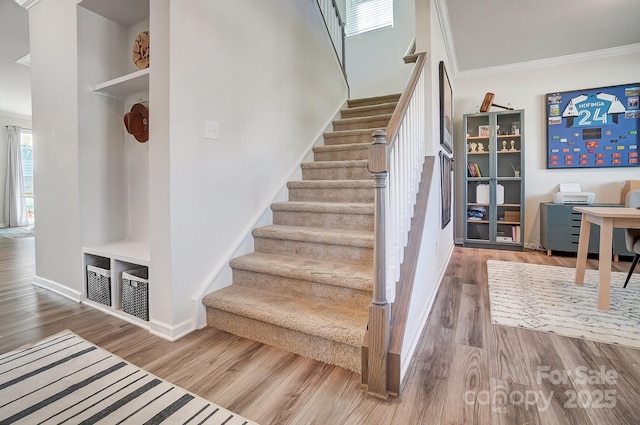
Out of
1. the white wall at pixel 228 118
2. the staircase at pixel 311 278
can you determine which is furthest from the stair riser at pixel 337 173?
the white wall at pixel 228 118

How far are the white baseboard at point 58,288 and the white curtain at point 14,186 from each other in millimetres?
5957

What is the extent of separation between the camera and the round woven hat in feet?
7.61

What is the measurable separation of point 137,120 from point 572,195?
4.91 m

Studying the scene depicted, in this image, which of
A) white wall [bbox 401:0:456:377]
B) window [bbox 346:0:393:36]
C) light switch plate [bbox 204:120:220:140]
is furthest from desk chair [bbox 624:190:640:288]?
window [bbox 346:0:393:36]

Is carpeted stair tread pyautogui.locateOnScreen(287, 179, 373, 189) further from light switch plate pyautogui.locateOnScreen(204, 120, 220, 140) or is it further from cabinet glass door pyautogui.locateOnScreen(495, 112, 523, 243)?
cabinet glass door pyautogui.locateOnScreen(495, 112, 523, 243)

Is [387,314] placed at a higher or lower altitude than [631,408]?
higher

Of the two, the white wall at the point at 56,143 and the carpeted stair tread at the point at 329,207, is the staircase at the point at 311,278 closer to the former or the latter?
the carpeted stair tread at the point at 329,207

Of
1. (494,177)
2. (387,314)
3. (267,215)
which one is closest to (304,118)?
(267,215)

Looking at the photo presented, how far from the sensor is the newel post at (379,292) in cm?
124

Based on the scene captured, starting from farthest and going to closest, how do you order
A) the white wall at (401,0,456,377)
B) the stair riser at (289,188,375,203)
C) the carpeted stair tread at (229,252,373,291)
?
1. the stair riser at (289,188,375,203)
2. the white wall at (401,0,456,377)
3. the carpeted stair tread at (229,252,373,291)

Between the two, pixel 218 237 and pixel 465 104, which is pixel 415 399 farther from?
pixel 465 104

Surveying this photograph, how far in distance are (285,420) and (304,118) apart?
2.65 m

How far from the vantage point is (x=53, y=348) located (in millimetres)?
1630

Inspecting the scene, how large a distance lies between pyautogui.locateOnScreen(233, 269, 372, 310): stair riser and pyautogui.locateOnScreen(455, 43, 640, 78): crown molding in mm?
4375
